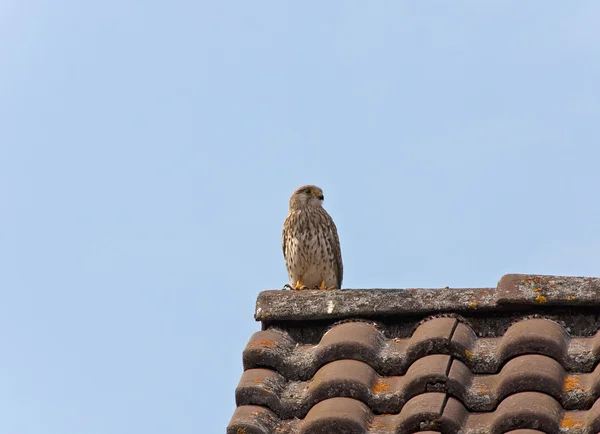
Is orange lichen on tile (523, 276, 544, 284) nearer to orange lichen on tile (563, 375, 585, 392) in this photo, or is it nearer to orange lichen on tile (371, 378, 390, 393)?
orange lichen on tile (563, 375, 585, 392)

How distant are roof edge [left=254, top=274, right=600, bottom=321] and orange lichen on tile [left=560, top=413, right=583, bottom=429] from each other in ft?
2.11

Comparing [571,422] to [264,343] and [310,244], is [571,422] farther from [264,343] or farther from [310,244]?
[310,244]

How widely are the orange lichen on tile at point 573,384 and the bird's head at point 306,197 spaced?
5158 millimetres

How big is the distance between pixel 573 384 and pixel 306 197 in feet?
17.3

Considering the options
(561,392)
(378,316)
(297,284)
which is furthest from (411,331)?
(297,284)

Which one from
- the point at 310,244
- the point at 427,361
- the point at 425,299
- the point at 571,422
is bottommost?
the point at 571,422

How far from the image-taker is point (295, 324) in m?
4.28

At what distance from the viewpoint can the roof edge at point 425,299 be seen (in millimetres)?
4074

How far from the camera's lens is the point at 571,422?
3.45 meters

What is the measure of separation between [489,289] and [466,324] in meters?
0.17

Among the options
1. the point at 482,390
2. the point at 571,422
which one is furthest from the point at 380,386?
the point at 571,422

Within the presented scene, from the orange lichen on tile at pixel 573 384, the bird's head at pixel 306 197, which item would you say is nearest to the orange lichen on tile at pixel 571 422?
the orange lichen on tile at pixel 573 384

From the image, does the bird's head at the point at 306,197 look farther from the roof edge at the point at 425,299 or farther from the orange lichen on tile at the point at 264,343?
the orange lichen on tile at the point at 264,343

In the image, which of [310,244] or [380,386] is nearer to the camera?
[380,386]
